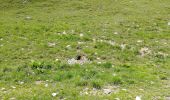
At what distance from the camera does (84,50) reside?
17.3m

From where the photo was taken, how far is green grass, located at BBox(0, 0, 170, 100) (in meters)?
12.5

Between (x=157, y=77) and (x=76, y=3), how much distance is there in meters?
17.9

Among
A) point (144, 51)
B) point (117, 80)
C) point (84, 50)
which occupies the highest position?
point (117, 80)

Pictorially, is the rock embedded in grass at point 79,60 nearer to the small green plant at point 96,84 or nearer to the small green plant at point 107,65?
the small green plant at point 107,65

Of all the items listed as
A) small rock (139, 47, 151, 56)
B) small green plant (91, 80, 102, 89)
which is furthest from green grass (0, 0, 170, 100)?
small rock (139, 47, 151, 56)

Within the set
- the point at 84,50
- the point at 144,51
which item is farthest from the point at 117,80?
the point at 144,51

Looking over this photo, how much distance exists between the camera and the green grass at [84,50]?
12.5 metres

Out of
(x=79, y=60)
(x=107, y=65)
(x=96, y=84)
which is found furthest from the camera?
(x=79, y=60)

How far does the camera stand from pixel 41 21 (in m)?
24.4

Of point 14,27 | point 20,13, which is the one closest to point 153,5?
point 20,13

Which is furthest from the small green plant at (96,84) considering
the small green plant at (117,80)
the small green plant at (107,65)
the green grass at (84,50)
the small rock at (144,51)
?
the small rock at (144,51)

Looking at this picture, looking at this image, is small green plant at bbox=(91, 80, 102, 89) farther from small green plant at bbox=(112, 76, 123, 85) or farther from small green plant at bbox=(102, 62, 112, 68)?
small green plant at bbox=(102, 62, 112, 68)

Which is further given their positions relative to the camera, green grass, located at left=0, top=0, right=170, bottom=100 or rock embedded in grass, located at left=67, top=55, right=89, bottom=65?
rock embedded in grass, located at left=67, top=55, right=89, bottom=65

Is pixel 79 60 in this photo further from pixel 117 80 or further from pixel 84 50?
pixel 117 80
